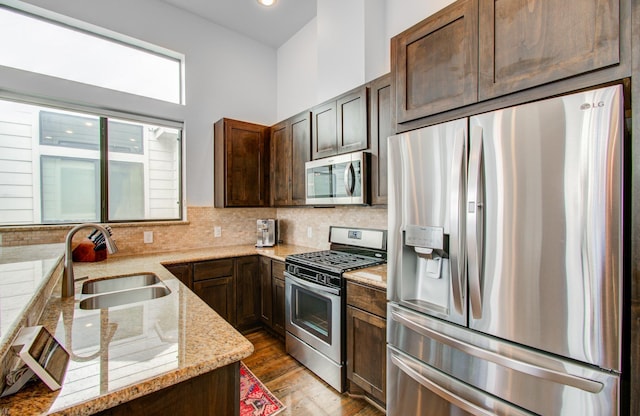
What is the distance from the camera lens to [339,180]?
7.97 ft

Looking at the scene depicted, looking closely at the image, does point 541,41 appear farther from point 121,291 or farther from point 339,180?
point 121,291

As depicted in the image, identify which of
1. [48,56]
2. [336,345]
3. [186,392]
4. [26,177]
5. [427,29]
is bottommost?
[336,345]

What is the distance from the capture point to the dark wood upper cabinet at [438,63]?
137 cm

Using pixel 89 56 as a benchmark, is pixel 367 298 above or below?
below

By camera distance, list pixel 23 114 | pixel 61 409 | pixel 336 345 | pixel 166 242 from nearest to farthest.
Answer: pixel 61 409 → pixel 336 345 → pixel 23 114 → pixel 166 242

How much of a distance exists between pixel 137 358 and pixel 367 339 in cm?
142

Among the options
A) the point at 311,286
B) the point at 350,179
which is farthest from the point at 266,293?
the point at 350,179

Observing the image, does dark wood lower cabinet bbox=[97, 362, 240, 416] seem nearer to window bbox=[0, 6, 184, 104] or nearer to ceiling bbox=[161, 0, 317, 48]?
window bbox=[0, 6, 184, 104]

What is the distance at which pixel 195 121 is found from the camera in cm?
325

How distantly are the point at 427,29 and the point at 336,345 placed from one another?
2112mm

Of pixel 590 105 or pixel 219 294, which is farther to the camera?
pixel 219 294

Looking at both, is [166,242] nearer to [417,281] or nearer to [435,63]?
[417,281]

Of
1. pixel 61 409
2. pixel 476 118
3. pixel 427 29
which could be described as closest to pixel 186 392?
pixel 61 409

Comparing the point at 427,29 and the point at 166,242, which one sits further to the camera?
the point at 166,242
